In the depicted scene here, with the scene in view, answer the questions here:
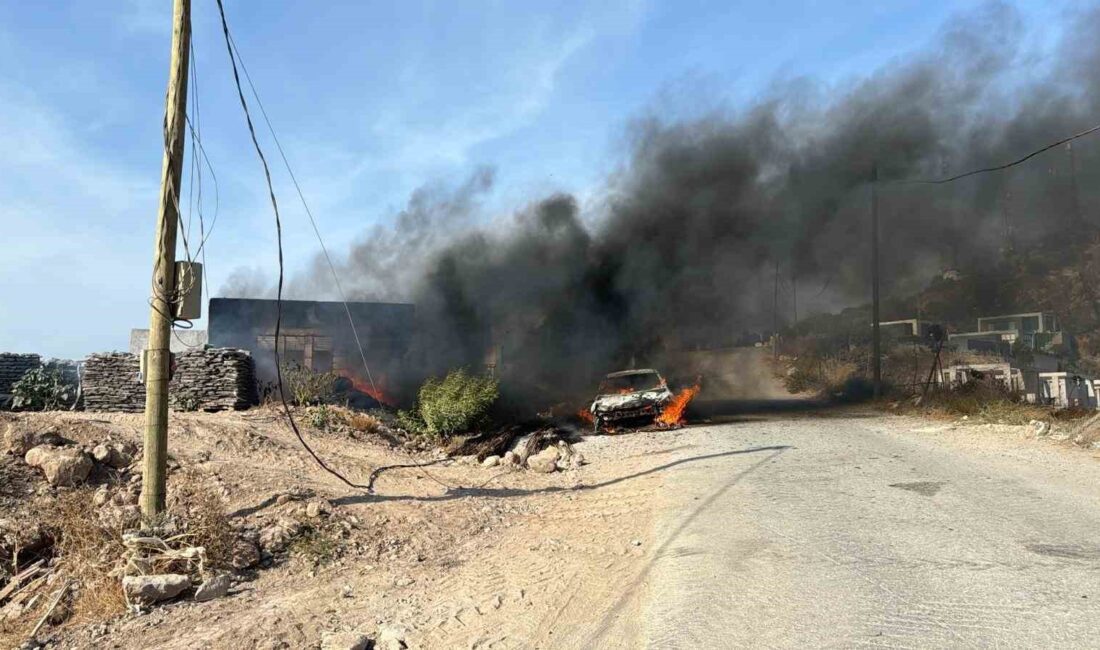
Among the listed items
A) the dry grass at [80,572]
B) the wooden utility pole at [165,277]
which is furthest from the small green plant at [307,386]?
the wooden utility pole at [165,277]

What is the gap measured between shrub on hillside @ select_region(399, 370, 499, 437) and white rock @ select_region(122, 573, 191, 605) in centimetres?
1035

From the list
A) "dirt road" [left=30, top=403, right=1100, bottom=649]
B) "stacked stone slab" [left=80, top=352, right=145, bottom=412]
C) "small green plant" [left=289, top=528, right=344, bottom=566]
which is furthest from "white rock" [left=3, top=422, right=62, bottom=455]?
"stacked stone slab" [left=80, top=352, right=145, bottom=412]

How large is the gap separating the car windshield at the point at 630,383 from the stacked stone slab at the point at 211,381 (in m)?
7.92

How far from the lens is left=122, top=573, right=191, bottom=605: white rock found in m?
5.48

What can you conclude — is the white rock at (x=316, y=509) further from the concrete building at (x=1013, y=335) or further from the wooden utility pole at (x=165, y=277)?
the concrete building at (x=1013, y=335)

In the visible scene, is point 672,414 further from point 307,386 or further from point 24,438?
point 24,438

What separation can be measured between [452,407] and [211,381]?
4.76m

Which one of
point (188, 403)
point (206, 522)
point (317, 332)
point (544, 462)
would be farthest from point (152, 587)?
point (317, 332)

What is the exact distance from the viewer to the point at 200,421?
12.0 m

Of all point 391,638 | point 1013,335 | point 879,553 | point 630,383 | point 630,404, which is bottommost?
point 391,638

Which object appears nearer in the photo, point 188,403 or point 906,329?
point 188,403

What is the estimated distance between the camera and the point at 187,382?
14.9m

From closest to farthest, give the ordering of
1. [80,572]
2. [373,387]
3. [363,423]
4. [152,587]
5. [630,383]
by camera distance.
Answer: [152,587] < [80,572] < [363,423] < [630,383] < [373,387]

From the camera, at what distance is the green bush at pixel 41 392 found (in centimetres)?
1421
